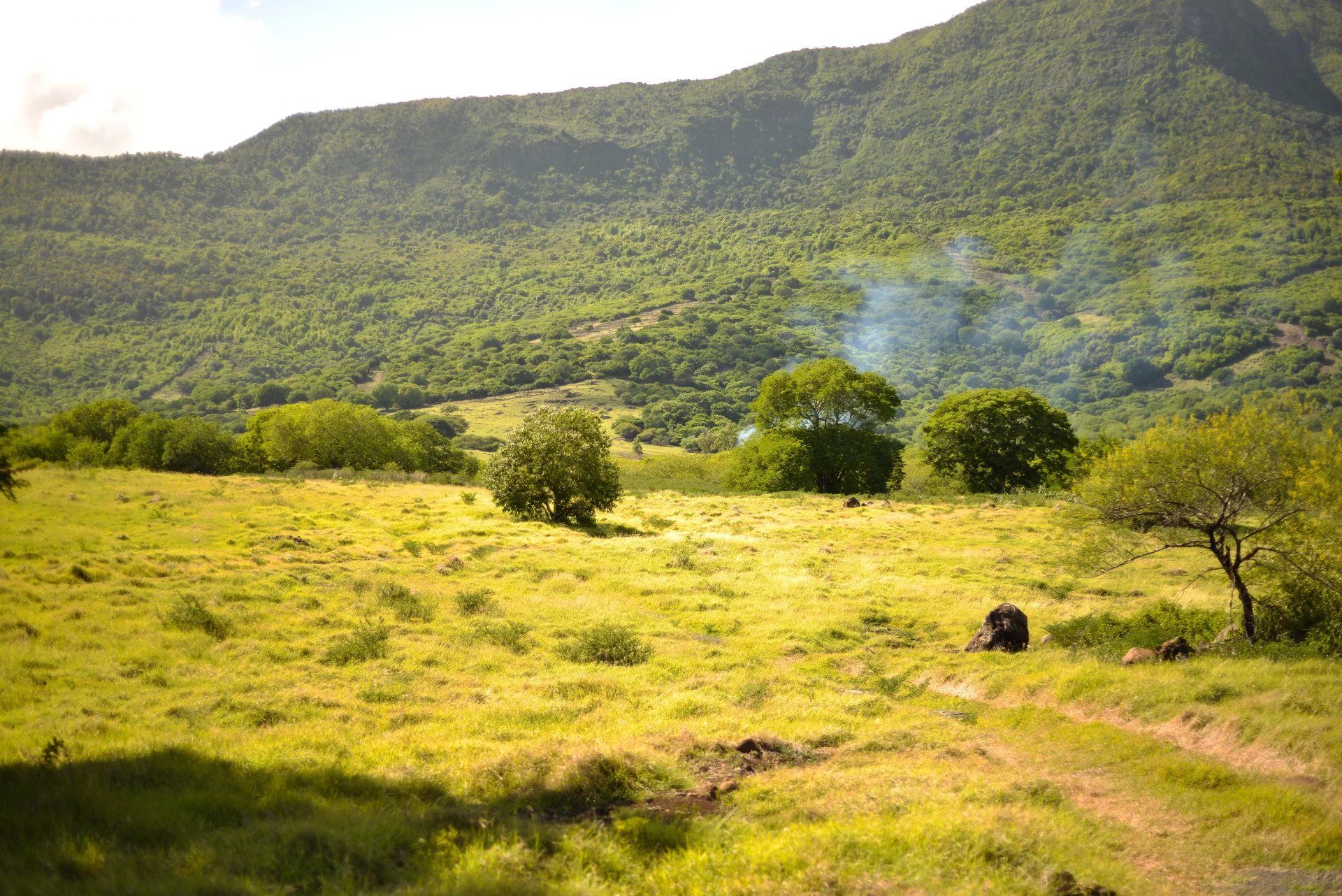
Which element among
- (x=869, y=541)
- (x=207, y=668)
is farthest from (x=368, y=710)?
(x=869, y=541)

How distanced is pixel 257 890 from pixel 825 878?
18.2 feet

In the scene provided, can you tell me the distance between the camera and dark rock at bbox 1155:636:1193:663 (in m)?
16.6

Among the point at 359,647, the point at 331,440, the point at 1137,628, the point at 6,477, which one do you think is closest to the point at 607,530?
the point at 359,647

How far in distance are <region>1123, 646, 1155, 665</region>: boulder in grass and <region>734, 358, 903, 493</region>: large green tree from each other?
5237 cm

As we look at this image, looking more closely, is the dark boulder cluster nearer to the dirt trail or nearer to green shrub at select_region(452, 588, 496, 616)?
the dirt trail

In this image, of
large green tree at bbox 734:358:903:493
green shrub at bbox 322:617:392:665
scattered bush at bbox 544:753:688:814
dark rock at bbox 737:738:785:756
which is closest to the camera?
scattered bush at bbox 544:753:688:814

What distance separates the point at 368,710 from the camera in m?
14.3

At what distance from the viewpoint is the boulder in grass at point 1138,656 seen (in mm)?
16839

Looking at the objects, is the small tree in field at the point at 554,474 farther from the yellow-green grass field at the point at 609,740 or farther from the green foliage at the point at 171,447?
the green foliage at the point at 171,447

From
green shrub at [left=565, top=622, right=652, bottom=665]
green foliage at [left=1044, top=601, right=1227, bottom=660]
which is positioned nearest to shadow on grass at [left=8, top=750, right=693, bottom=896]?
green shrub at [left=565, top=622, right=652, bottom=665]

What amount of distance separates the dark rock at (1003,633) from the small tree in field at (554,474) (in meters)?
28.2

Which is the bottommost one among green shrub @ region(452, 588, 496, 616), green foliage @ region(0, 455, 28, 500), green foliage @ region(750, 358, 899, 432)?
green shrub @ region(452, 588, 496, 616)

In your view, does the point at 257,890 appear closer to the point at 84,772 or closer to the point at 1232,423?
the point at 84,772

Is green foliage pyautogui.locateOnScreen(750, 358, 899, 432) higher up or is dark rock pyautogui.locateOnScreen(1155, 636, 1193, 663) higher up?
green foliage pyautogui.locateOnScreen(750, 358, 899, 432)
